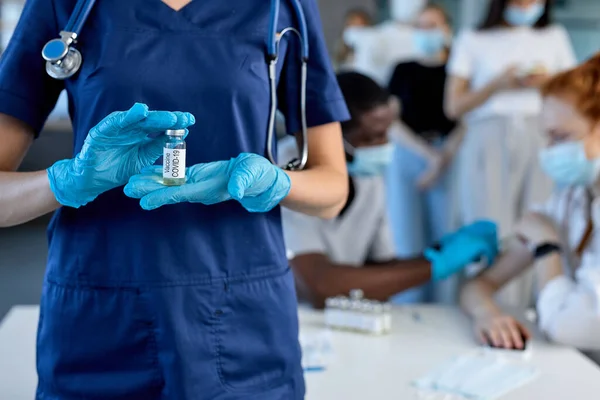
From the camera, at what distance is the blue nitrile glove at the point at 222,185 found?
2.84ft

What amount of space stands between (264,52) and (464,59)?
94.0 inches

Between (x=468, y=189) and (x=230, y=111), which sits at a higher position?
(x=230, y=111)

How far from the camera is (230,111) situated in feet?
3.15

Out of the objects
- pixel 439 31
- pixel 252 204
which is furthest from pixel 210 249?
pixel 439 31

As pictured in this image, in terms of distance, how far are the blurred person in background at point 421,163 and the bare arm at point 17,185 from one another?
264cm

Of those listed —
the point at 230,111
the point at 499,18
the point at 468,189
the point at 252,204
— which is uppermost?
the point at 499,18

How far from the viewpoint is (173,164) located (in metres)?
0.86

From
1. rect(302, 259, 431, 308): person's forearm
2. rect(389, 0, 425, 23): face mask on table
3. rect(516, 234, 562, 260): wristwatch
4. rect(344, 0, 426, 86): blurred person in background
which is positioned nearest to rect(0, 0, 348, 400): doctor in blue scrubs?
rect(302, 259, 431, 308): person's forearm

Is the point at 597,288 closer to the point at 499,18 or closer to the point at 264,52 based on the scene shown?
the point at 264,52

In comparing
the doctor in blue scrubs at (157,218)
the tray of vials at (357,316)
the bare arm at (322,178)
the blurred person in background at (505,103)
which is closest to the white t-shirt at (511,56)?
the blurred person in background at (505,103)

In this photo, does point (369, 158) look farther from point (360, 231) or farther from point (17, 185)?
point (17, 185)

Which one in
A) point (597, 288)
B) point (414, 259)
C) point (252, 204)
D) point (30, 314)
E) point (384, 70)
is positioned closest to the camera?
point (252, 204)

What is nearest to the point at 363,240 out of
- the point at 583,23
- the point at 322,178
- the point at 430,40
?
the point at 322,178

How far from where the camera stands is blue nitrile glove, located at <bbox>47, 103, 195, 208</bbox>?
82 cm
